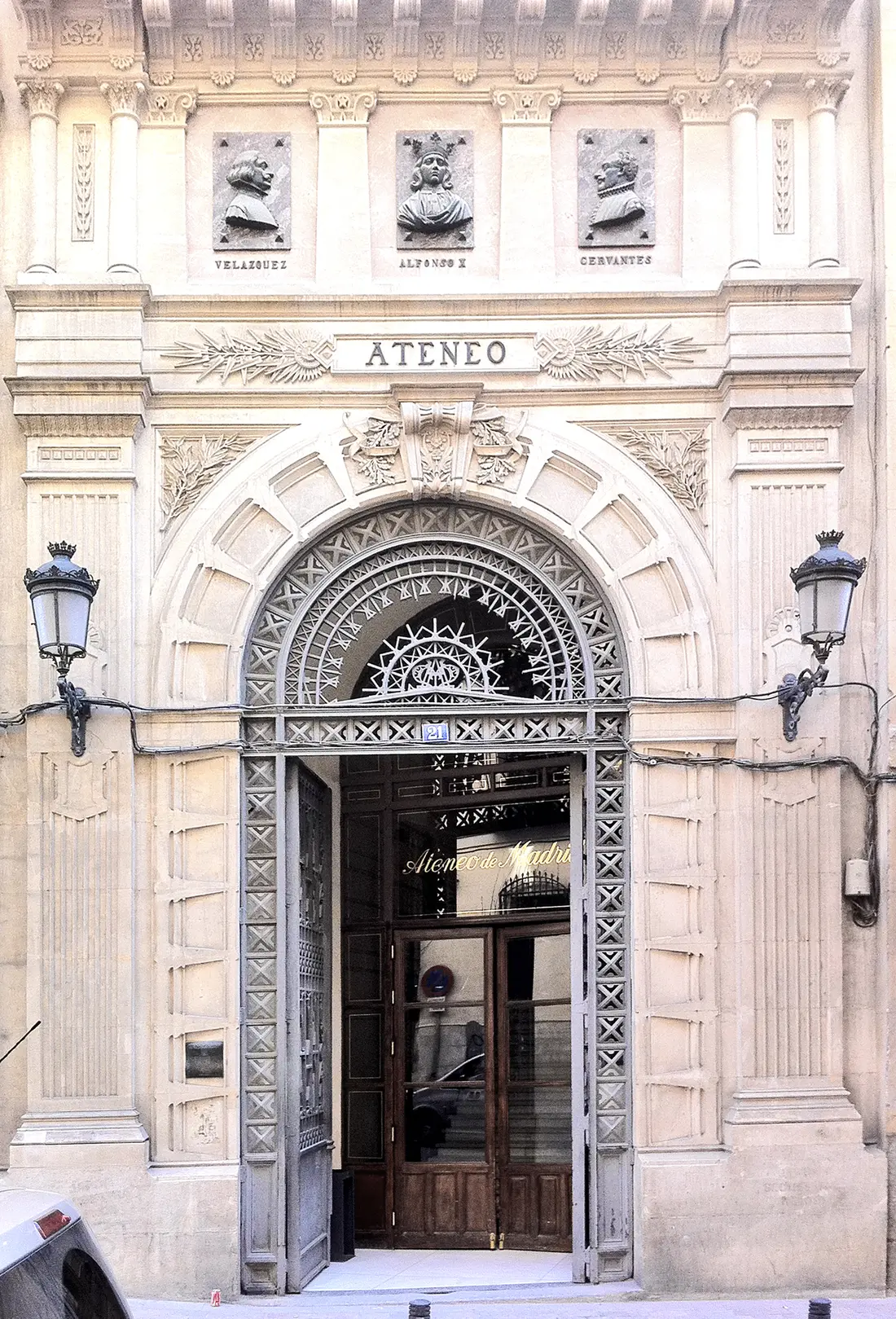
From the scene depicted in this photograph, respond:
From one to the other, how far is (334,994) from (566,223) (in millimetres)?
6298

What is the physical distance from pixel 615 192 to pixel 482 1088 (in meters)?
7.01

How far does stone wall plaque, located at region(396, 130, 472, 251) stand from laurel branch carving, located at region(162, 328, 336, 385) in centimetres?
99

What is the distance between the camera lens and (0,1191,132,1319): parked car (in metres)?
4.58

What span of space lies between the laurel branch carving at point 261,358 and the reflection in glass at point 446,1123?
5816 mm

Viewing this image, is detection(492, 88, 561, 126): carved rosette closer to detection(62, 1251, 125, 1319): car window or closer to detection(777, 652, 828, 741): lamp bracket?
detection(777, 652, 828, 741): lamp bracket

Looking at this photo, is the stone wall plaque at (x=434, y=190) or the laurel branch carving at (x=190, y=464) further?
the stone wall plaque at (x=434, y=190)

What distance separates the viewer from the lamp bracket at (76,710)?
430 inches

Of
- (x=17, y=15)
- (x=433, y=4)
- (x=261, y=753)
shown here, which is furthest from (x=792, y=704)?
(x=17, y=15)

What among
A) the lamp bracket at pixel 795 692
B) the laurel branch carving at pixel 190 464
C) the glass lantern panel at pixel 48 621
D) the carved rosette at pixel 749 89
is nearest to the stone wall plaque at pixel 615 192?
the carved rosette at pixel 749 89

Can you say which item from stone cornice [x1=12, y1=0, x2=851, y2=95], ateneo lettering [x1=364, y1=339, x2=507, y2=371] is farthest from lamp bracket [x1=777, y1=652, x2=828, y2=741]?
stone cornice [x1=12, y1=0, x2=851, y2=95]

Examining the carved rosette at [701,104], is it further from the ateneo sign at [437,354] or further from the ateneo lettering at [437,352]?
the ateneo lettering at [437,352]

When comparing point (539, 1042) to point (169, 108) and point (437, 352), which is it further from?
point (169, 108)

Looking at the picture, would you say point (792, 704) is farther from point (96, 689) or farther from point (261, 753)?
point (96, 689)

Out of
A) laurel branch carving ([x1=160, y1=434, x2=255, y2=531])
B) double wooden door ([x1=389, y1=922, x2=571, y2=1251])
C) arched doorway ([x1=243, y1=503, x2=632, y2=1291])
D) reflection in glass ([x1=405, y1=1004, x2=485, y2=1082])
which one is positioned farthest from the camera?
reflection in glass ([x1=405, y1=1004, x2=485, y2=1082])
